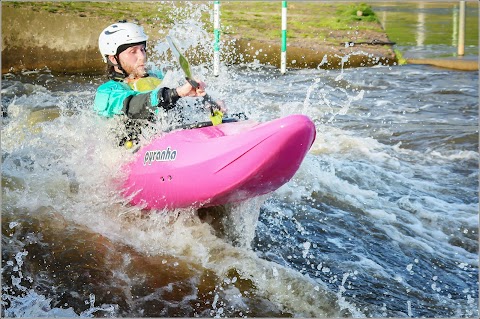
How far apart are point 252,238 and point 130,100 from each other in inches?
51.6

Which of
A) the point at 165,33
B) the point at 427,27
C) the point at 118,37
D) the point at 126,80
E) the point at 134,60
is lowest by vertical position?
the point at 427,27

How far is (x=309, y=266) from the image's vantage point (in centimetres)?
474

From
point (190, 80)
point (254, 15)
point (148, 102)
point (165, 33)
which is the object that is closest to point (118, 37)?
point (148, 102)

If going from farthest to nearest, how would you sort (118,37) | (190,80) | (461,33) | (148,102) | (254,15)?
(254,15), (461,33), (118,37), (148,102), (190,80)

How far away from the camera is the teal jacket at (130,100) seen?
450 cm

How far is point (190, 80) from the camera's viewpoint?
14.2ft

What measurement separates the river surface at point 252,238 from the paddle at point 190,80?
15.5 inches

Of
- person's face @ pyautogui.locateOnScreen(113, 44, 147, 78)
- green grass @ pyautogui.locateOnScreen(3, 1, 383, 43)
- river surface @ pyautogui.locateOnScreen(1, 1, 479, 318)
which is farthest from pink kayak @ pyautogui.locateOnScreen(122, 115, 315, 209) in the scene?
green grass @ pyautogui.locateOnScreen(3, 1, 383, 43)

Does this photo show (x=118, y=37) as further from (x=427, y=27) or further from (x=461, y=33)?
(x=427, y=27)

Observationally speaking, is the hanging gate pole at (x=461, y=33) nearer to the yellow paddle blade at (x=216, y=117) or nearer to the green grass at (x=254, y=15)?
the green grass at (x=254, y=15)

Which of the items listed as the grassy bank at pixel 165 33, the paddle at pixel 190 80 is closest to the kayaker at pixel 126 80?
the paddle at pixel 190 80

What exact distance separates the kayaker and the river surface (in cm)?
17

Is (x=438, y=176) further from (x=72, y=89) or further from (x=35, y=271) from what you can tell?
(x=72, y=89)

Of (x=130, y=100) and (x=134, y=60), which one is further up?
(x=134, y=60)
